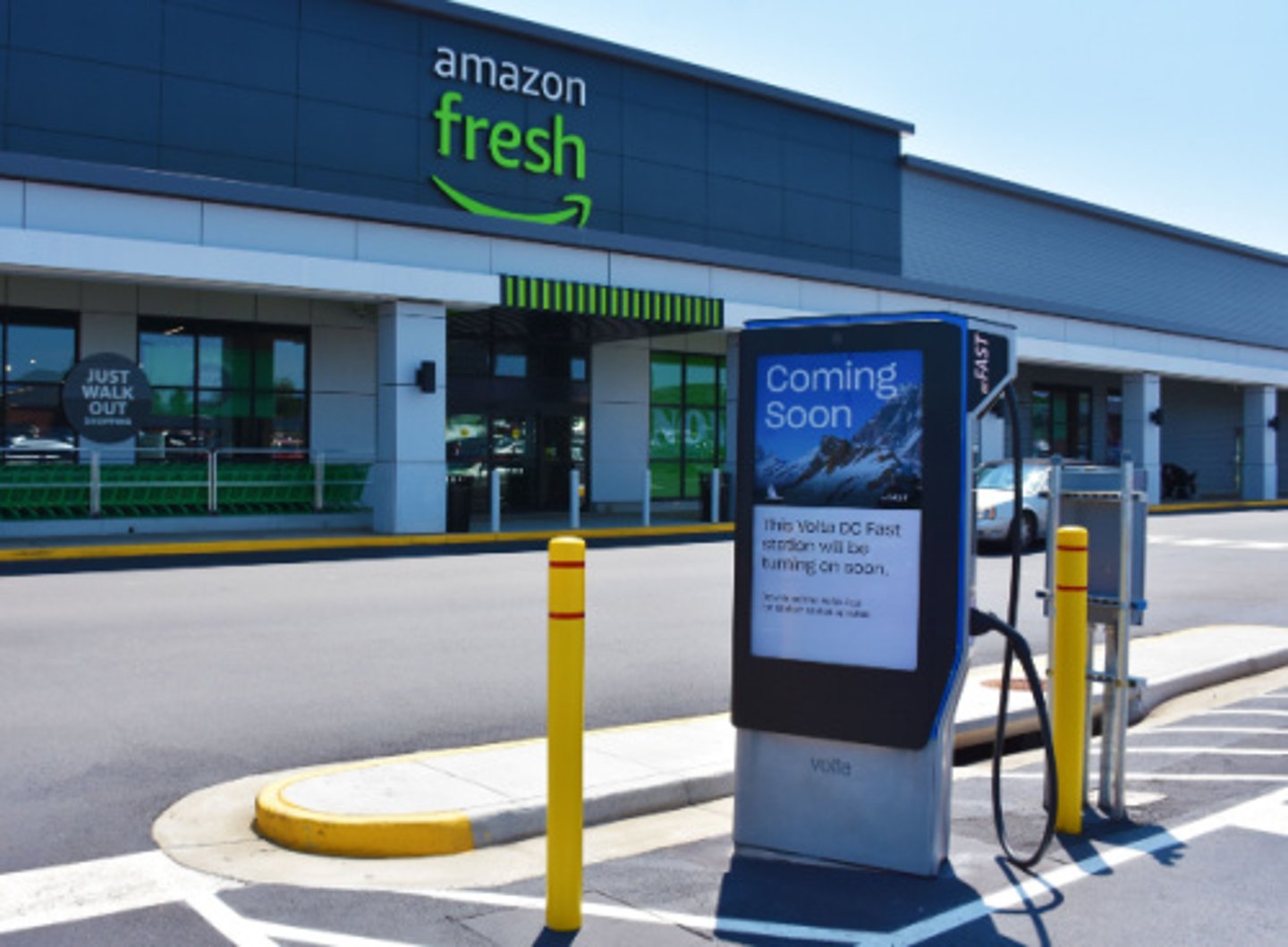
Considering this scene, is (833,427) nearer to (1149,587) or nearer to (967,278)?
(1149,587)

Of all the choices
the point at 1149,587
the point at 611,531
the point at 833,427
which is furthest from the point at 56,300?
the point at 833,427

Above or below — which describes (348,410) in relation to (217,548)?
above

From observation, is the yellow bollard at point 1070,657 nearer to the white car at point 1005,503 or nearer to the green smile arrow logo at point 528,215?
the white car at point 1005,503

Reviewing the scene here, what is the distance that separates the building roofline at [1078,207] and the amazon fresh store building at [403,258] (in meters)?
0.25

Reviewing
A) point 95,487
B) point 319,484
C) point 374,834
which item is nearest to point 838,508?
point 374,834

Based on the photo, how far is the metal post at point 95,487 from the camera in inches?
776

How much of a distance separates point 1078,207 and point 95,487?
32451mm

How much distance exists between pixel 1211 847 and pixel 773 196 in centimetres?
2875

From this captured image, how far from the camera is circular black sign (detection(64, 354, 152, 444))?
21234 mm

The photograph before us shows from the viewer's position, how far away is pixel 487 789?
585cm

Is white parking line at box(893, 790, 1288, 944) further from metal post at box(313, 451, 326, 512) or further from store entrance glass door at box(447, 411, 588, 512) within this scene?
store entrance glass door at box(447, 411, 588, 512)

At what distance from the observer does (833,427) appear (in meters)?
5.16

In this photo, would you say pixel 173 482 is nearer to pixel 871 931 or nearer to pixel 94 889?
pixel 94 889

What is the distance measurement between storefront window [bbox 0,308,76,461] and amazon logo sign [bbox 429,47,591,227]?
8589mm
